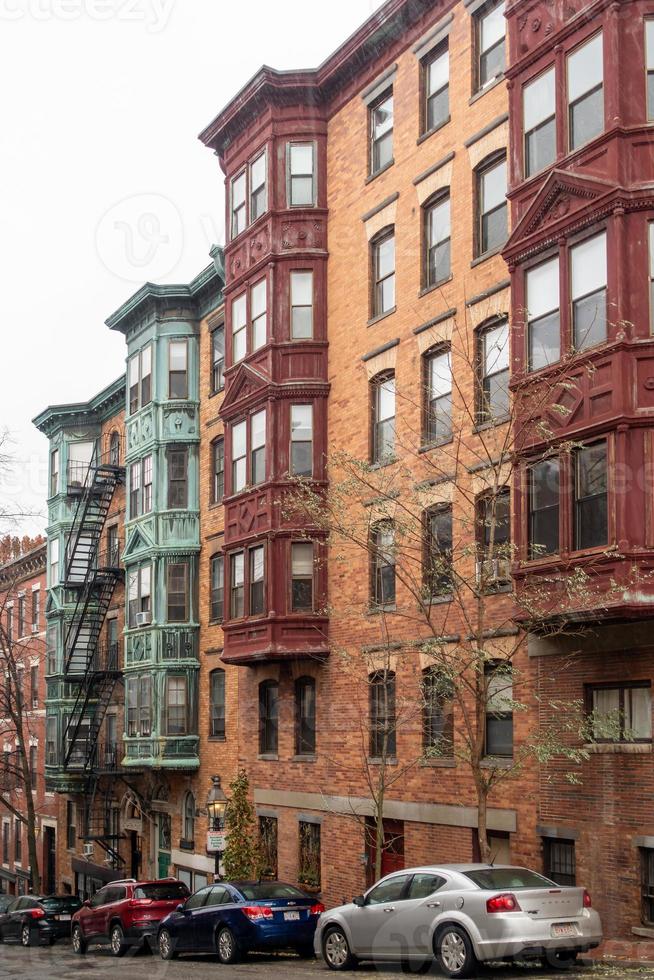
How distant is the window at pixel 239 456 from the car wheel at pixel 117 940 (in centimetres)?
1009

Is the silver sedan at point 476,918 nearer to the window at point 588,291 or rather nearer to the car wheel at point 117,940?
the window at point 588,291

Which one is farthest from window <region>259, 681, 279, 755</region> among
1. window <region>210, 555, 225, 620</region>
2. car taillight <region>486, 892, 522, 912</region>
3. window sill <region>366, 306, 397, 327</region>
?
car taillight <region>486, 892, 522, 912</region>

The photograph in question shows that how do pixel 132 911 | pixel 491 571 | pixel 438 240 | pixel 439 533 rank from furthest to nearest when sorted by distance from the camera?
pixel 132 911 < pixel 438 240 < pixel 439 533 < pixel 491 571

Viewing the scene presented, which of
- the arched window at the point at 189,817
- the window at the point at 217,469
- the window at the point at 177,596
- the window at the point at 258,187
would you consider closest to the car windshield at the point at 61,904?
the arched window at the point at 189,817

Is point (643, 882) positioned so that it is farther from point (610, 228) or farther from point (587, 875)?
point (610, 228)

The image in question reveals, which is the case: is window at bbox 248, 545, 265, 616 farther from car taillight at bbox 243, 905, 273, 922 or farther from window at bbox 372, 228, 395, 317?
car taillight at bbox 243, 905, 273, 922

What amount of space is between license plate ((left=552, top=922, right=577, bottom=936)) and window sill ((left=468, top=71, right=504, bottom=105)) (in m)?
14.7

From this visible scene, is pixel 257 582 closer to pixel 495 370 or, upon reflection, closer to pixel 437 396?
pixel 437 396

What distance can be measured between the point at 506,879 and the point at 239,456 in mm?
16543

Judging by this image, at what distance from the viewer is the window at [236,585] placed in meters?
31.7

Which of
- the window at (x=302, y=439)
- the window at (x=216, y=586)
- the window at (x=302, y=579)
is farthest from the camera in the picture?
the window at (x=216, y=586)

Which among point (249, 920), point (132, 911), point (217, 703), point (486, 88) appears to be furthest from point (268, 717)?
point (486, 88)

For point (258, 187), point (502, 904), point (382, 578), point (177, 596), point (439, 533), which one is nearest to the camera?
point (502, 904)

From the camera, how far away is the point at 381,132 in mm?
28734
